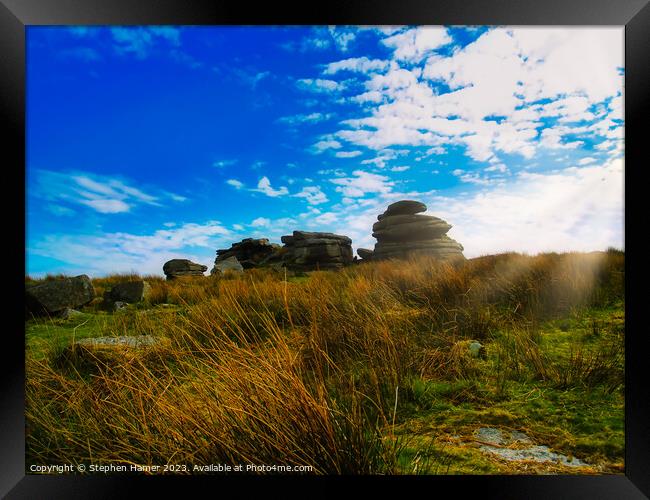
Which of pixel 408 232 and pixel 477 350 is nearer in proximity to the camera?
pixel 477 350

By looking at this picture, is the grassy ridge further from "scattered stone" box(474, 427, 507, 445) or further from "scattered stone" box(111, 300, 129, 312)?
"scattered stone" box(111, 300, 129, 312)

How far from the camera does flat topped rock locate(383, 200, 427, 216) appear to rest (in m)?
14.9

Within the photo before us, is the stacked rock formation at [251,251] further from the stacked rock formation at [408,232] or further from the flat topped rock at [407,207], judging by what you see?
the flat topped rock at [407,207]

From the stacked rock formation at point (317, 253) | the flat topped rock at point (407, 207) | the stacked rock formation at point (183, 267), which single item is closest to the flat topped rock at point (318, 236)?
the stacked rock formation at point (317, 253)

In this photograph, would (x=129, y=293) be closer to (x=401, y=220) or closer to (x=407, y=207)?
(x=401, y=220)

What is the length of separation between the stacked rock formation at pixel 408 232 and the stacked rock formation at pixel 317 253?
6.65 feet

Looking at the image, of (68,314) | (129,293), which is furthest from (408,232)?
(68,314)

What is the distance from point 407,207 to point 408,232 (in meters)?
1.50

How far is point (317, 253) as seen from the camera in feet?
45.9

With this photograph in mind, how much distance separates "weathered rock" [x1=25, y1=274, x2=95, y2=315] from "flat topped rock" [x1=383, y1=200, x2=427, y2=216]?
12743 millimetres

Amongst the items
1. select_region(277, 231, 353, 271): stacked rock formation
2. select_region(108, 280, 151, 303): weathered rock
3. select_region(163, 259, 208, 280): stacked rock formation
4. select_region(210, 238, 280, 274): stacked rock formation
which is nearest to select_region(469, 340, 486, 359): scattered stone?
select_region(108, 280, 151, 303): weathered rock

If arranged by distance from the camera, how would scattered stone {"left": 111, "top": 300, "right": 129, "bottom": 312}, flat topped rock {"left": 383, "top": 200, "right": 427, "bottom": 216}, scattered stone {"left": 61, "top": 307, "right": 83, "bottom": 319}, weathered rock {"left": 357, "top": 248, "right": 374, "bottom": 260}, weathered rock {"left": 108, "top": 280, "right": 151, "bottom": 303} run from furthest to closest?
weathered rock {"left": 357, "top": 248, "right": 374, "bottom": 260} → flat topped rock {"left": 383, "top": 200, "right": 427, "bottom": 216} → weathered rock {"left": 108, "top": 280, "right": 151, "bottom": 303} → scattered stone {"left": 111, "top": 300, "right": 129, "bottom": 312} → scattered stone {"left": 61, "top": 307, "right": 83, "bottom": 319}

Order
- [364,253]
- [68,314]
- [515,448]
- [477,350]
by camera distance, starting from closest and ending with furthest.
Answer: [515,448] < [477,350] < [68,314] < [364,253]

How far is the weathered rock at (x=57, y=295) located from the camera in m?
4.70
